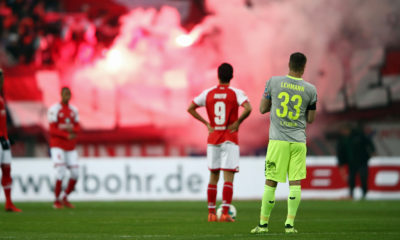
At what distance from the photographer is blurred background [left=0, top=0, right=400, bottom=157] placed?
2548 cm

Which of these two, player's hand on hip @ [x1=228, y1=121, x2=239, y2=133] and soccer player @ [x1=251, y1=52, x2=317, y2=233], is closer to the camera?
soccer player @ [x1=251, y1=52, x2=317, y2=233]

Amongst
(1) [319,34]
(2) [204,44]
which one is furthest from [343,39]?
(2) [204,44]

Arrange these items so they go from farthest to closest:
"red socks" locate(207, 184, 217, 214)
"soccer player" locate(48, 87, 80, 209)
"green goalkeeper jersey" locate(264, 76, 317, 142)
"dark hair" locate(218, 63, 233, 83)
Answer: "soccer player" locate(48, 87, 80, 209) → "red socks" locate(207, 184, 217, 214) → "dark hair" locate(218, 63, 233, 83) → "green goalkeeper jersey" locate(264, 76, 317, 142)

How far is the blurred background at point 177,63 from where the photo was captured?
25484 millimetres

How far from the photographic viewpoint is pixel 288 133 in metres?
8.98

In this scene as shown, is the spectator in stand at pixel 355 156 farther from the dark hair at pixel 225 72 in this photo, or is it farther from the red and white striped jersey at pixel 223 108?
the dark hair at pixel 225 72

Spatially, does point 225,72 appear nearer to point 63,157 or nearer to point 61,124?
point 61,124

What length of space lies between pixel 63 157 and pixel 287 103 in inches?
285

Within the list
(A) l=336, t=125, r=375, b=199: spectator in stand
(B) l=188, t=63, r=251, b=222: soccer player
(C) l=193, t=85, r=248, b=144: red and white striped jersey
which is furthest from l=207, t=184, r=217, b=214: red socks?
(A) l=336, t=125, r=375, b=199: spectator in stand

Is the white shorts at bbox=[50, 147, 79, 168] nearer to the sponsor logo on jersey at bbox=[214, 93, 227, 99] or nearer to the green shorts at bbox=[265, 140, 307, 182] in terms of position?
the sponsor logo on jersey at bbox=[214, 93, 227, 99]

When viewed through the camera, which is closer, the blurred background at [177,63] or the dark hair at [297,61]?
the dark hair at [297,61]

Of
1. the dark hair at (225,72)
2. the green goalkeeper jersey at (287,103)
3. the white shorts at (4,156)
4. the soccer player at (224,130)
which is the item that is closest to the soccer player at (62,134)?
the white shorts at (4,156)

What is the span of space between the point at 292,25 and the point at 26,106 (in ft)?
30.2

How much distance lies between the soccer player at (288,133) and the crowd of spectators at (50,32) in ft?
59.3
